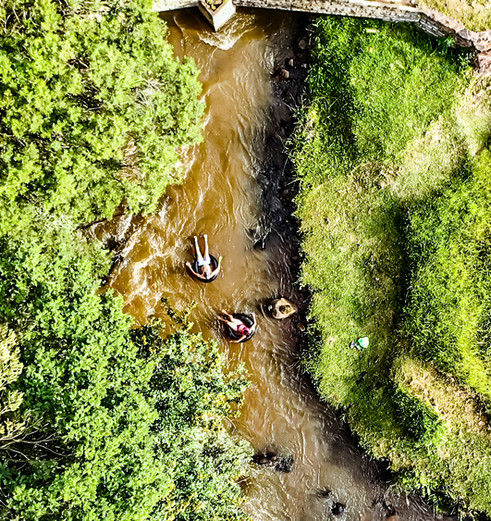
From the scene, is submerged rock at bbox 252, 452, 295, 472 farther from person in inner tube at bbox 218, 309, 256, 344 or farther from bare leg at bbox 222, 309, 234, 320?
bare leg at bbox 222, 309, 234, 320

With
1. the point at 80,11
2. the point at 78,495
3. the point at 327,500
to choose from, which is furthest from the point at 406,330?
the point at 80,11

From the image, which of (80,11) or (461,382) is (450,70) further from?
Result: (80,11)

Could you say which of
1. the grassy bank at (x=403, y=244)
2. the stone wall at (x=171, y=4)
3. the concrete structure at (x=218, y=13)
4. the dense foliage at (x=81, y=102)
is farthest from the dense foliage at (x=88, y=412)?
the concrete structure at (x=218, y=13)

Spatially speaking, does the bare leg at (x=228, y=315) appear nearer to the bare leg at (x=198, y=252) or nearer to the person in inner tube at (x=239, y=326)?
the person in inner tube at (x=239, y=326)

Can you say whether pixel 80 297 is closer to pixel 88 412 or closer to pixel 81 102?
pixel 88 412

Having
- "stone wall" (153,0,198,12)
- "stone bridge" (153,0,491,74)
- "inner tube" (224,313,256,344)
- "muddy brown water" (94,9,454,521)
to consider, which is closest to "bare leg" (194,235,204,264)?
"muddy brown water" (94,9,454,521)

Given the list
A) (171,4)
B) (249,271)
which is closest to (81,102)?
(171,4)
